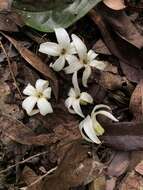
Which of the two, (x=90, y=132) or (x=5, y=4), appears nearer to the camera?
(x=90, y=132)

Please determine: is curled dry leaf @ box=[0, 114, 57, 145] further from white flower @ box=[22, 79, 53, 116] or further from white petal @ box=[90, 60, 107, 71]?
white petal @ box=[90, 60, 107, 71]

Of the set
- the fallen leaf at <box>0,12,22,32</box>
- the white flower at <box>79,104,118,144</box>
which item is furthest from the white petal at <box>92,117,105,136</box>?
the fallen leaf at <box>0,12,22,32</box>

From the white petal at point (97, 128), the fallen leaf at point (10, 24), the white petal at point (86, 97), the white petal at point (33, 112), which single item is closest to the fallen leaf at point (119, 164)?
the white petal at point (97, 128)

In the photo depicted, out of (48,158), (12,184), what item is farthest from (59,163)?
(12,184)

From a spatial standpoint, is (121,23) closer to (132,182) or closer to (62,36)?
(62,36)

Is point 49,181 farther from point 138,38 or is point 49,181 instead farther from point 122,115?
point 138,38

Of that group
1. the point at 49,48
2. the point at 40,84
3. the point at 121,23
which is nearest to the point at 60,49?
the point at 49,48
